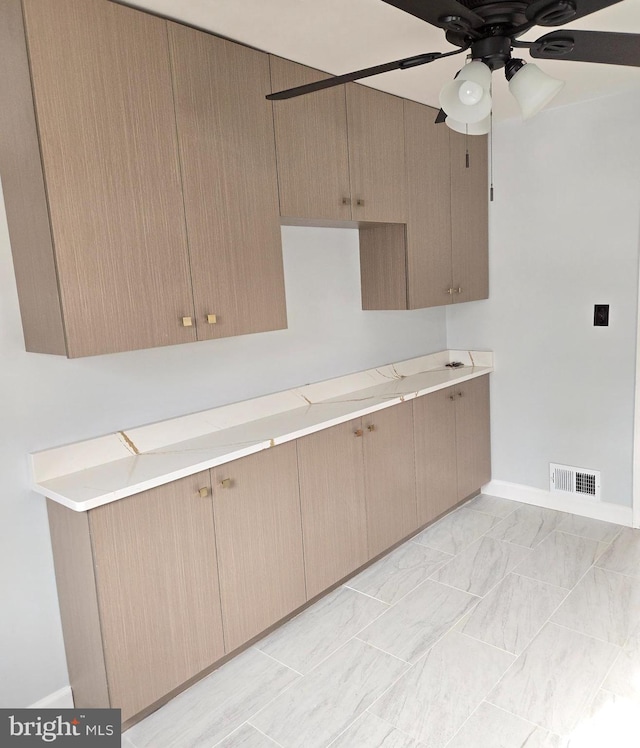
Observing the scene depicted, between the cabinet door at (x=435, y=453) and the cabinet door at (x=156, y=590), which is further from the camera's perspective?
the cabinet door at (x=435, y=453)

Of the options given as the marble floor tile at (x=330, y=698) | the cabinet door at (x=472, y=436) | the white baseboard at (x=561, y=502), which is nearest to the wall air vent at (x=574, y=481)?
the white baseboard at (x=561, y=502)

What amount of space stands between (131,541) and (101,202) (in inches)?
42.5

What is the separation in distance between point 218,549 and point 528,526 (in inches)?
78.4

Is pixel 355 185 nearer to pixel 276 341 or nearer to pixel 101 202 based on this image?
pixel 276 341

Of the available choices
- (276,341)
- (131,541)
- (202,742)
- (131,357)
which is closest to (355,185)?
→ (276,341)

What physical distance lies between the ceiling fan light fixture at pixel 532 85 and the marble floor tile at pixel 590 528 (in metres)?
2.50

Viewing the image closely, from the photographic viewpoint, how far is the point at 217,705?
2158 mm

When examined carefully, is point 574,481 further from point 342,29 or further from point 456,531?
point 342,29

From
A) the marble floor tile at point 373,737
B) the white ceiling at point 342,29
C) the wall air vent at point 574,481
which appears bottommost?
the marble floor tile at point 373,737

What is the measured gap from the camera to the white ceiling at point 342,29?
6.26 feet

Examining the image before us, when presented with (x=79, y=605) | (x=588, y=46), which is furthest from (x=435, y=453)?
(x=588, y=46)

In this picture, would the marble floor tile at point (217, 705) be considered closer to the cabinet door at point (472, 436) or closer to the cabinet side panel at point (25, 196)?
the cabinet side panel at point (25, 196)

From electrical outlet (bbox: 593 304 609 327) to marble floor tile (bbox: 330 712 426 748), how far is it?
2383 millimetres

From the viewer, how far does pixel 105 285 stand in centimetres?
186
